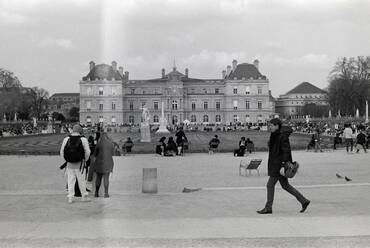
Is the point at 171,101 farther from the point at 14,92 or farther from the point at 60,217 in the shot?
the point at 60,217

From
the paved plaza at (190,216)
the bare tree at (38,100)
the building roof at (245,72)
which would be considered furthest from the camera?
the building roof at (245,72)

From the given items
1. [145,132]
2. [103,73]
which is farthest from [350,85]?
[103,73]

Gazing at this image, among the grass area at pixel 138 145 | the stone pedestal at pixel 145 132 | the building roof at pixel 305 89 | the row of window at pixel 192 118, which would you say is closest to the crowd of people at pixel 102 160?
the grass area at pixel 138 145

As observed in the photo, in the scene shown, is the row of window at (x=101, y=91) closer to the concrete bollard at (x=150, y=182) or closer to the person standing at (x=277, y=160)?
the concrete bollard at (x=150, y=182)

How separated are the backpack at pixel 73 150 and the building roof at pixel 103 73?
3856 inches

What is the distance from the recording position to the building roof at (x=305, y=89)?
150 metres

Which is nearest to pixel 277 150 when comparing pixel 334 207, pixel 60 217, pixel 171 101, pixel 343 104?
pixel 334 207

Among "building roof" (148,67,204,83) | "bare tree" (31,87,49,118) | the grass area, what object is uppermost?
"building roof" (148,67,204,83)

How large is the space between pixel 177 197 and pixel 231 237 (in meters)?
3.73

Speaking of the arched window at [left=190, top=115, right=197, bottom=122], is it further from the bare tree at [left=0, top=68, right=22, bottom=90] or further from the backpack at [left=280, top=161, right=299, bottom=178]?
the backpack at [left=280, top=161, right=299, bottom=178]

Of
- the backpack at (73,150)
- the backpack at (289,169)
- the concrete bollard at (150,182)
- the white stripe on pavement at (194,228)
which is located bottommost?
the white stripe on pavement at (194,228)

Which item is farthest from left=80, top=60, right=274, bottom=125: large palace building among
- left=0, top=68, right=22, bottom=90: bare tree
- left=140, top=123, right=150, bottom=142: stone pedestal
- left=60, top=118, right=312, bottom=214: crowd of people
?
left=60, top=118, right=312, bottom=214: crowd of people

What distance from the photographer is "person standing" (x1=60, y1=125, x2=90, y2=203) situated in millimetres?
9672

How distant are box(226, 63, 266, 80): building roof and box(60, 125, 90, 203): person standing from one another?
99773mm
